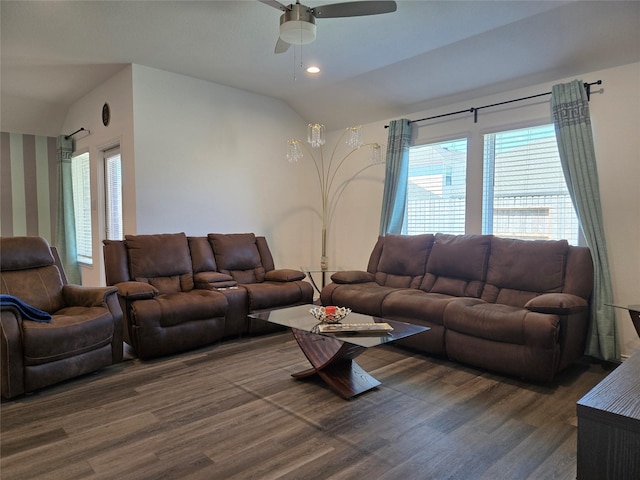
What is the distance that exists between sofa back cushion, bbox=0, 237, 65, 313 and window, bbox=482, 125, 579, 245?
4.09m

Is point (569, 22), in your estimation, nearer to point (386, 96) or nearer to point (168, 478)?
point (386, 96)

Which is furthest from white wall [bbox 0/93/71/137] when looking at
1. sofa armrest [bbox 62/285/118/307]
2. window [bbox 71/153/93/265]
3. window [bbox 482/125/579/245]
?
window [bbox 482/125/579/245]

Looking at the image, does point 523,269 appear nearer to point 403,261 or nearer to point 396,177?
point 403,261

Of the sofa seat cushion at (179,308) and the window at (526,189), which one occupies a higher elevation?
the window at (526,189)

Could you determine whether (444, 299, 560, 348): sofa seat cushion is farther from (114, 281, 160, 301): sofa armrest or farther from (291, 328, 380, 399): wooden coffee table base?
(114, 281, 160, 301): sofa armrest

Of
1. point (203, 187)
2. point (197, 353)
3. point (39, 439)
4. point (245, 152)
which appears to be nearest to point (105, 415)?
point (39, 439)

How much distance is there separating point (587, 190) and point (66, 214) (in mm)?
6607

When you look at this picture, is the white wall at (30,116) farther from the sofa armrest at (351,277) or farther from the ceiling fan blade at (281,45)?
the sofa armrest at (351,277)

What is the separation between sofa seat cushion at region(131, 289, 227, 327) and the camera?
11.0ft

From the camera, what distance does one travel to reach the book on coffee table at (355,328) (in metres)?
2.58

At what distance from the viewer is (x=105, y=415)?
242cm

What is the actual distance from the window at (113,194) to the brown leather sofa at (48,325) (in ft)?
5.86

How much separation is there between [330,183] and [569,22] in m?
3.45

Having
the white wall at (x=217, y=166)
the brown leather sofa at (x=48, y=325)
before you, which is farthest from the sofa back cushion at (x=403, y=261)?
the brown leather sofa at (x=48, y=325)
